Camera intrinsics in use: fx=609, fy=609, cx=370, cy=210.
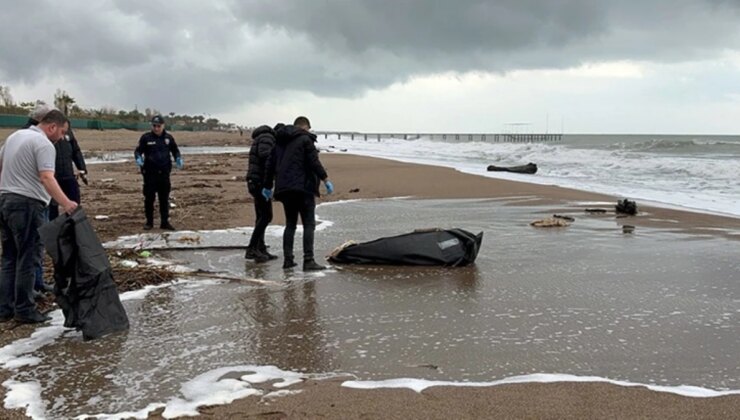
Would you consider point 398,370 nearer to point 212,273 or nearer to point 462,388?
point 462,388

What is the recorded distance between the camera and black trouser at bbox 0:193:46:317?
4641mm

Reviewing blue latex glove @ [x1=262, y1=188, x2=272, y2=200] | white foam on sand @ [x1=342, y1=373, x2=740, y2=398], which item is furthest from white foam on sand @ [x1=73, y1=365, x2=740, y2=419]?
blue latex glove @ [x1=262, y1=188, x2=272, y2=200]

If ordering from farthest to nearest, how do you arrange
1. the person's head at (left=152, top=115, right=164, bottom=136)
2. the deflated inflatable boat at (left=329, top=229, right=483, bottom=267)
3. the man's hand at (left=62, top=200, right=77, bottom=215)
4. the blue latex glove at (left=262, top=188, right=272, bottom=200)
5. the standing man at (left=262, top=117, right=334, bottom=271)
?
the person's head at (left=152, top=115, right=164, bottom=136) → the blue latex glove at (left=262, top=188, right=272, bottom=200) → the deflated inflatable boat at (left=329, top=229, right=483, bottom=267) → the standing man at (left=262, top=117, right=334, bottom=271) → the man's hand at (left=62, top=200, right=77, bottom=215)

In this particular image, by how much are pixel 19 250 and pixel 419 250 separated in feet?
13.0

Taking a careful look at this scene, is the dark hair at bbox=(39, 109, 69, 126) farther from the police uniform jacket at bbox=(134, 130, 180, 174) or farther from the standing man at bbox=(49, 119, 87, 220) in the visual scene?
the police uniform jacket at bbox=(134, 130, 180, 174)

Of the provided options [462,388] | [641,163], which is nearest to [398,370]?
[462,388]

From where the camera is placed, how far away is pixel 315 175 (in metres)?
6.89

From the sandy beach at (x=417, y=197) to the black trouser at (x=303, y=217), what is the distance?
2.93 meters

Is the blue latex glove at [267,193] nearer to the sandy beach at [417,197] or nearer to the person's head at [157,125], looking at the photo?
the sandy beach at [417,197]

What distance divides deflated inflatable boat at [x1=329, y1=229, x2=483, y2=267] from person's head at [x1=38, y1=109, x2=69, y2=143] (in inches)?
129

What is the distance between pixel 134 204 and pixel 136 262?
236 inches

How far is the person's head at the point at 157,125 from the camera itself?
9.34m

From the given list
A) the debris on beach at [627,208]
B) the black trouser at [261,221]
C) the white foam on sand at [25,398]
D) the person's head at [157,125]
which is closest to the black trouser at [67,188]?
the black trouser at [261,221]

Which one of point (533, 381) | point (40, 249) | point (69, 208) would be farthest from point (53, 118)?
point (533, 381)
